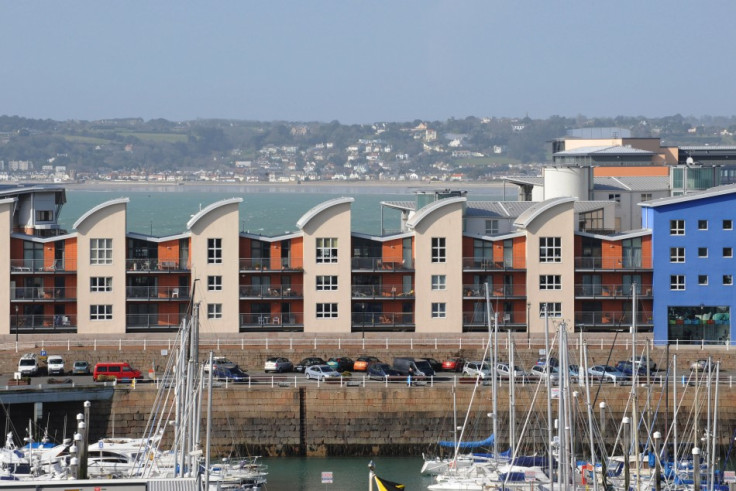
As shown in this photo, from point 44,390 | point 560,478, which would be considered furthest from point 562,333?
point 44,390

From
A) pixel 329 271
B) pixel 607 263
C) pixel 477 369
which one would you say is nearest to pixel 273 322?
pixel 329 271

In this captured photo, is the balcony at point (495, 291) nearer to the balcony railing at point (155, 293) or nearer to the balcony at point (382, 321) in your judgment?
the balcony at point (382, 321)

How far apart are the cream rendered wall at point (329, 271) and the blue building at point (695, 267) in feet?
42.5

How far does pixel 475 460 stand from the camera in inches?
1984

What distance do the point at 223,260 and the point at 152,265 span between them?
115 inches

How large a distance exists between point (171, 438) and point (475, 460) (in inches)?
407

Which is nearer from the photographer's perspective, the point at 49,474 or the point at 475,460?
the point at 49,474

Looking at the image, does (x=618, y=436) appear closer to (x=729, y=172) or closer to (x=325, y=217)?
A: (x=325, y=217)

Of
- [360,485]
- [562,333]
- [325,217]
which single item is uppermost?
[325,217]

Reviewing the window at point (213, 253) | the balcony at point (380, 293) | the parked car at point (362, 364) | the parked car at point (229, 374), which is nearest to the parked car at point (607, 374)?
the parked car at point (362, 364)

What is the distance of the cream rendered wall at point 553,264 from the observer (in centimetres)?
6825

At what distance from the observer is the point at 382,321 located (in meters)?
67.9

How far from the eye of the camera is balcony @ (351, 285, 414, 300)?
6781 cm

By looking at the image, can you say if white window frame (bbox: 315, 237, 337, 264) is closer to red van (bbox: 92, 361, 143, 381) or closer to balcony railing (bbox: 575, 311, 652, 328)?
balcony railing (bbox: 575, 311, 652, 328)
